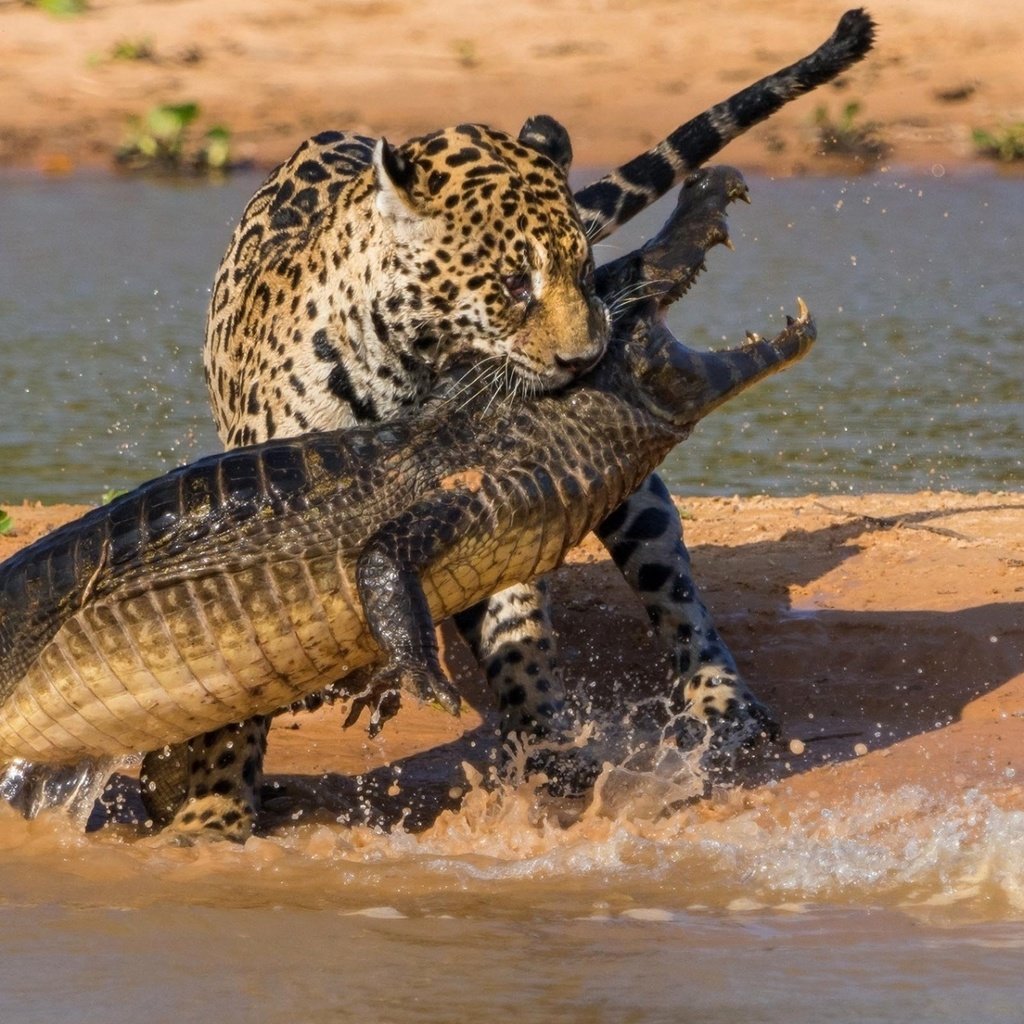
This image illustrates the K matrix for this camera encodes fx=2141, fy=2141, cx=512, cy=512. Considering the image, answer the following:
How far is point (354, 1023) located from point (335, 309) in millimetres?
2459

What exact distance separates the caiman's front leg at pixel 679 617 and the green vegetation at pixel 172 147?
16549 millimetres

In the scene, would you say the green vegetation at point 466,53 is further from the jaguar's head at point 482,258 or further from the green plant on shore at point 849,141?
the jaguar's head at point 482,258

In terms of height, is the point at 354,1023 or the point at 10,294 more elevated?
the point at 354,1023

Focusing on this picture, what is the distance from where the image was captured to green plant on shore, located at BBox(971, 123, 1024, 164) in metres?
21.5

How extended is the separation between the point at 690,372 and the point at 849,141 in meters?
17.5

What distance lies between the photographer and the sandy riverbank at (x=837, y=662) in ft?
19.7

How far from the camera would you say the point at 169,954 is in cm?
461

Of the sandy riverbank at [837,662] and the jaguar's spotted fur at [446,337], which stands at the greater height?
the jaguar's spotted fur at [446,337]

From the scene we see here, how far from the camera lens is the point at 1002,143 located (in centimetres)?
2162

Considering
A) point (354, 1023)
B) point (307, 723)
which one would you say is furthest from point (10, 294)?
point (354, 1023)

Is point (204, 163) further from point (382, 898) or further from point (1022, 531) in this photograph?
point (382, 898)

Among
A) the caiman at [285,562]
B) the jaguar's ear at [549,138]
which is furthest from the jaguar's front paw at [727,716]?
the jaguar's ear at [549,138]

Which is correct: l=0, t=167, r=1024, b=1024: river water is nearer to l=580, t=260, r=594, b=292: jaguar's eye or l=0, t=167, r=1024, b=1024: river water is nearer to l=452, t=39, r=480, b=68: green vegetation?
l=580, t=260, r=594, b=292: jaguar's eye

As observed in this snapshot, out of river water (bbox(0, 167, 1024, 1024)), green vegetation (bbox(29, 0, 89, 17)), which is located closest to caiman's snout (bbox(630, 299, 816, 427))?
river water (bbox(0, 167, 1024, 1024))
